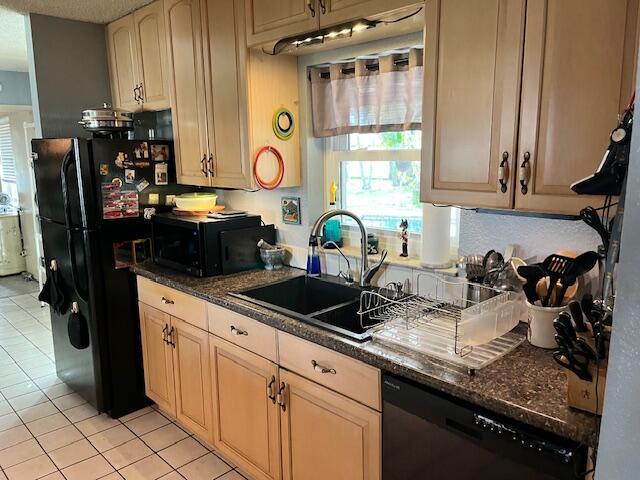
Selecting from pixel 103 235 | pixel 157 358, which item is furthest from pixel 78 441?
pixel 103 235

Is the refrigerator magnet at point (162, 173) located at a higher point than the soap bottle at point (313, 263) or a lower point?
higher

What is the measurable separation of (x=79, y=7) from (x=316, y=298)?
218 centimetres

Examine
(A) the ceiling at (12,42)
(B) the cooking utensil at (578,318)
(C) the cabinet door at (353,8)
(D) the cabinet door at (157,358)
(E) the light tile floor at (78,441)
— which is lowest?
(E) the light tile floor at (78,441)

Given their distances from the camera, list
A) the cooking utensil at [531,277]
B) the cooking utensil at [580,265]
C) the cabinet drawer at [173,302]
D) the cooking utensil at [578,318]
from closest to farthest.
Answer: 1. the cooking utensil at [578,318]
2. the cooking utensil at [580,265]
3. the cooking utensil at [531,277]
4. the cabinet drawer at [173,302]

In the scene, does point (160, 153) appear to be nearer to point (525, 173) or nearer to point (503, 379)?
point (525, 173)

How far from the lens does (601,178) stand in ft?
3.40

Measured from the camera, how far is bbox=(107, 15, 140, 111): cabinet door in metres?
2.99

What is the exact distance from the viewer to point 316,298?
2398 millimetres

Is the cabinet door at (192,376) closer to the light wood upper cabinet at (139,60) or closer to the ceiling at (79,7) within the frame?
the light wood upper cabinet at (139,60)

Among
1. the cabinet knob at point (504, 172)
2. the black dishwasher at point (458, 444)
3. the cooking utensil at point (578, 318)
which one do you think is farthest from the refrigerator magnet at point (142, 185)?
the cooking utensil at point (578, 318)

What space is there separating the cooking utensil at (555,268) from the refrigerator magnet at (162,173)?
2.16m

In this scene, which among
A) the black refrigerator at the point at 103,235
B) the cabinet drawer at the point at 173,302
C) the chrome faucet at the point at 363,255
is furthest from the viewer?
the black refrigerator at the point at 103,235

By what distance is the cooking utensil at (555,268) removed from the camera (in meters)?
1.41

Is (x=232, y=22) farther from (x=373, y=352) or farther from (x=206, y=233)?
(x=373, y=352)
